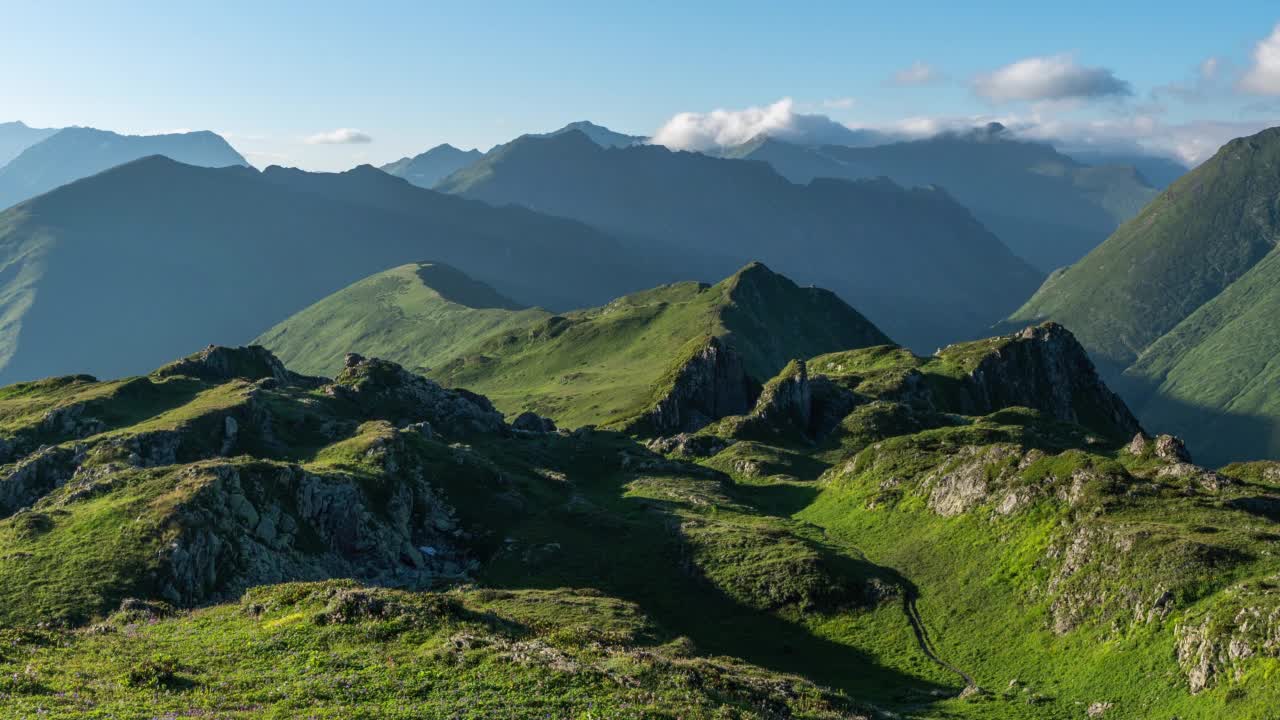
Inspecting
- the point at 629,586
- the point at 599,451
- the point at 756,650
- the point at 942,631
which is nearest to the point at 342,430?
the point at 599,451

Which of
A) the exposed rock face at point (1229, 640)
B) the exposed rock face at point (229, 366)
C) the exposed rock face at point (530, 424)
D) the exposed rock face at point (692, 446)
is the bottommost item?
the exposed rock face at point (692, 446)

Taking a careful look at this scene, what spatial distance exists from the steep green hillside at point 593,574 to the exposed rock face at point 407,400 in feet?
24.0

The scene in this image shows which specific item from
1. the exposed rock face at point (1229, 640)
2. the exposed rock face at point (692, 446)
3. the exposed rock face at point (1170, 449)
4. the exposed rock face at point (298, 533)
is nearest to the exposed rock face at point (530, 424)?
the exposed rock face at point (692, 446)

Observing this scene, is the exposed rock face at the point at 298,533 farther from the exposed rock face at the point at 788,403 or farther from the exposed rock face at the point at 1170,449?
the exposed rock face at the point at 1170,449

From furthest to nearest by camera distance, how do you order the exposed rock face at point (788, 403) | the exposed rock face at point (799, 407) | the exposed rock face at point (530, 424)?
1. the exposed rock face at point (788, 403)
2. the exposed rock face at point (799, 407)
3. the exposed rock face at point (530, 424)

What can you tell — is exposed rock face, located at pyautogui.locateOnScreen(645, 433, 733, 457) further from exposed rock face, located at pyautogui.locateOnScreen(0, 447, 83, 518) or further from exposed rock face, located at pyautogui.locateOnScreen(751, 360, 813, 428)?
exposed rock face, located at pyautogui.locateOnScreen(0, 447, 83, 518)

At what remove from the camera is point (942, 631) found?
269 feet

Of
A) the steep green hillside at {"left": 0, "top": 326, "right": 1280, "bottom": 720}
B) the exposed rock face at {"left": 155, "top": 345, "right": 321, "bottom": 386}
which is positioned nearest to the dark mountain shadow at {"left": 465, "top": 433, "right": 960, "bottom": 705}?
the steep green hillside at {"left": 0, "top": 326, "right": 1280, "bottom": 720}

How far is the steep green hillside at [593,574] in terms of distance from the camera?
2042 inches

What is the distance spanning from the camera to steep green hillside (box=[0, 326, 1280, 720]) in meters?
51.9

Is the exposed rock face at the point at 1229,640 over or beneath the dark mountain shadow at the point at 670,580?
over

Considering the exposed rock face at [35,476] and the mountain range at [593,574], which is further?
the exposed rock face at [35,476]

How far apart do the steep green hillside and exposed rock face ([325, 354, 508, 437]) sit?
7312 millimetres

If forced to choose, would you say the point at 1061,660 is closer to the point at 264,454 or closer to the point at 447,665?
the point at 447,665
